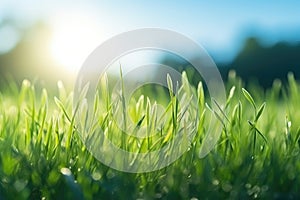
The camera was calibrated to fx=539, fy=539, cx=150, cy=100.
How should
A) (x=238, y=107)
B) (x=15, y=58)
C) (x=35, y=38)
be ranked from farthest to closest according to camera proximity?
1. (x=35, y=38)
2. (x=15, y=58)
3. (x=238, y=107)

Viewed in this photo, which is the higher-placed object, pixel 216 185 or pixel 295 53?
pixel 216 185

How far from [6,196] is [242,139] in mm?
777

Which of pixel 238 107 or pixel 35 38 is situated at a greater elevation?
pixel 238 107

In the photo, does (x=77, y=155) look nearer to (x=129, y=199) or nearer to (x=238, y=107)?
(x=129, y=199)

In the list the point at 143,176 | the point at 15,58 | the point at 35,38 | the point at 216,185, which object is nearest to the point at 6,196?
the point at 143,176

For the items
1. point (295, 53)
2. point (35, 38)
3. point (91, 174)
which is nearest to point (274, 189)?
point (91, 174)

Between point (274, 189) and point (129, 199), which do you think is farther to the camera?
point (274, 189)

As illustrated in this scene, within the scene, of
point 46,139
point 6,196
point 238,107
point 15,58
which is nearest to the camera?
point 6,196

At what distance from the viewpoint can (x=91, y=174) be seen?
147 centimetres

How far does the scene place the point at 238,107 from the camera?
173 centimetres

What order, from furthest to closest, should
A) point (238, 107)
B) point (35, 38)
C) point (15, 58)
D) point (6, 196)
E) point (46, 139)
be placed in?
point (35, 38), point (15, 58), point (238, 107), point (46, 139), point (6, 196)

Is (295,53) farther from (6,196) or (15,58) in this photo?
(6,196)

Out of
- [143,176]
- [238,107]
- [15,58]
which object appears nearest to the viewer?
[143,176]

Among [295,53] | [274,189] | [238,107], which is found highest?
[238,107]
